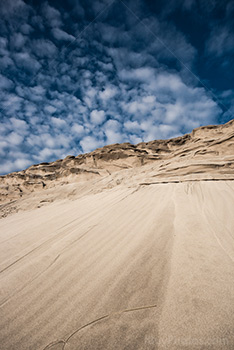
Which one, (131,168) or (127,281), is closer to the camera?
(127,281)

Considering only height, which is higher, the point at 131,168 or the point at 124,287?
the point at 131,168

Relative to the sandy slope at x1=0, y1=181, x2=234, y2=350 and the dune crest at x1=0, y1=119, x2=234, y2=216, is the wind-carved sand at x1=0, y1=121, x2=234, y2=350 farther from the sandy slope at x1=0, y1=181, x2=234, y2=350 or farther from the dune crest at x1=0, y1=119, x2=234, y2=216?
the dune crest at x1=0, y1=119, x2=234, y2=216

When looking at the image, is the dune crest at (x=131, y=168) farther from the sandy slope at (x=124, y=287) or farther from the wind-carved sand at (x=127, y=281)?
the sandy slope at (x=124, y=287)

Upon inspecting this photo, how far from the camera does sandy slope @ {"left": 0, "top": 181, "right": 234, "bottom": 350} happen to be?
0.82m

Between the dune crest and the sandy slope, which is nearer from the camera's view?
the sandy slope

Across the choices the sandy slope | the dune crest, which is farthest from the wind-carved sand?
the dune crest

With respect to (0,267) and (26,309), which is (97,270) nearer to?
(26,309)

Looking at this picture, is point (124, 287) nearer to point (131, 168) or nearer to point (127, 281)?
point (127, 281)

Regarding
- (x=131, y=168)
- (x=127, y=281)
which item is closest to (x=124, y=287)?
(x=127, y=281)

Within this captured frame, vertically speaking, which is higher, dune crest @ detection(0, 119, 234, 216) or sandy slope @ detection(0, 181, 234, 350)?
dune crest @ detection(0, 119, 234, 216)

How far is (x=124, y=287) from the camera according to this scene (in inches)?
45.9

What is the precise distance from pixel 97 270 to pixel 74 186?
6.20m

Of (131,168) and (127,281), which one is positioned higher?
(131,168)

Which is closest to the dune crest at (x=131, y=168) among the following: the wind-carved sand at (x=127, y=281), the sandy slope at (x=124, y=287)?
the wind-carved sand at (x=127, y=281)
